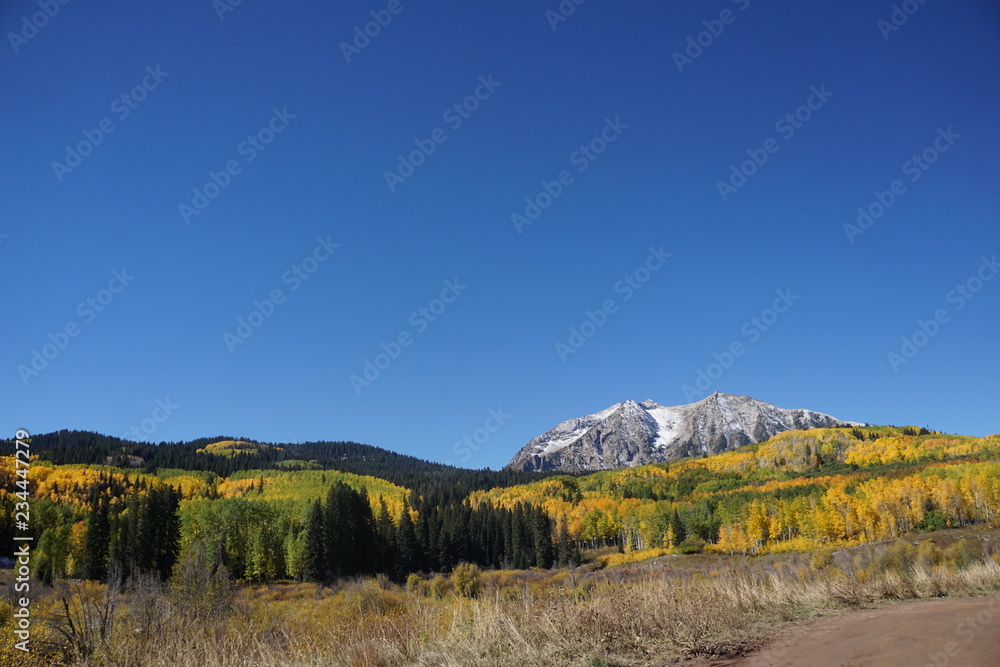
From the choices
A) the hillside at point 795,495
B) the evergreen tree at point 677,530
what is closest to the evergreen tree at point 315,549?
the hillside at point 795,495

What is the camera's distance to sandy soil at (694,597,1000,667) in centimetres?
689

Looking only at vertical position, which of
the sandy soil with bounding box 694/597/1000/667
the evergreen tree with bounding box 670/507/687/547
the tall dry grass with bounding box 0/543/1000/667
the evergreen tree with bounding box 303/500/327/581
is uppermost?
the tall dry grass with bounding box 0/543/1000/667

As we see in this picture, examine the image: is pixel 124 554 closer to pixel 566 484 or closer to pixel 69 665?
pixel 69 665

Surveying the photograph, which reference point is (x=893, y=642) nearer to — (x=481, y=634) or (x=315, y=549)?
(x=481, y=634)

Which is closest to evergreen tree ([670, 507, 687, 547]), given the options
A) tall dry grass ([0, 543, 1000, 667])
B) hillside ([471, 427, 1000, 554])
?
hillside ([471, 427, 1000, 554])

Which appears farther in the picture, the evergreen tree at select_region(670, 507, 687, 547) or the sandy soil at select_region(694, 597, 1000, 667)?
the evergreen tree at select_region(670, 507, 687, 547)

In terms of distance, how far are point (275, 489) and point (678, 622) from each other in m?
157

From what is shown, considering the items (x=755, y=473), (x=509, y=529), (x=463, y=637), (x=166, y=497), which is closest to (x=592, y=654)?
(x=463, y=637)

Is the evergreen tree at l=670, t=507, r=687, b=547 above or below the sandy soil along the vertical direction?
below

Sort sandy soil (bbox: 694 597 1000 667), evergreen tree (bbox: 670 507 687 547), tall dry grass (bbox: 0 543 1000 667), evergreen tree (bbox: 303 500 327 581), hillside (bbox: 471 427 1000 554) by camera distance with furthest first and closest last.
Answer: evergreen tree (bbox: 670 507 687 547) → hillside (bbox: 471 427 1000 554) → evergreen tree (bbox: 303 500 327 581) → tall dry grass (bbox: 0 543 1000 667) → sandy soil (bbox: 694 597 1000 667)

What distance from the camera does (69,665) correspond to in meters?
8.77

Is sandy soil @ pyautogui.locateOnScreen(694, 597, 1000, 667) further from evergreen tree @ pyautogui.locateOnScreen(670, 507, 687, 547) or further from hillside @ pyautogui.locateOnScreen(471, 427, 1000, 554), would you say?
evergreen tree @ pyautogui.locateOnScreen(670, 507, 687, 547)

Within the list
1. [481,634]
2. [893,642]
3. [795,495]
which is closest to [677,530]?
[795,495]

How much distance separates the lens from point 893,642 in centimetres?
785
